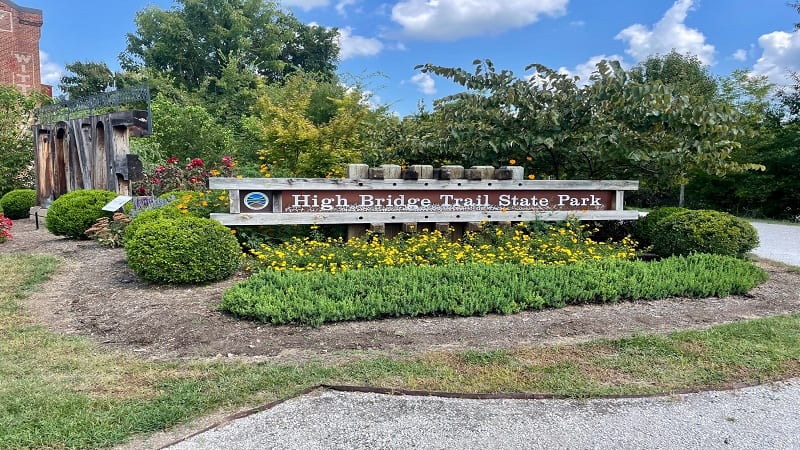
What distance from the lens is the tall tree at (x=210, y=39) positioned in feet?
100

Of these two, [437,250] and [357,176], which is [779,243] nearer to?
[437,250]

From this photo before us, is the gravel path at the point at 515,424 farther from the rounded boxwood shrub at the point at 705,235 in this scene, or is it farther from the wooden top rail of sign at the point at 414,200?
the rounded boxwood shrub at the point at 705,235

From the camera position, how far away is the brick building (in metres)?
27.1

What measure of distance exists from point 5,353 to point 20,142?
1460 cm

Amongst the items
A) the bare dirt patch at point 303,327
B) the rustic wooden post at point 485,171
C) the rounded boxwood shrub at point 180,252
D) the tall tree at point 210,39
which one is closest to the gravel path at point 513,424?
the bare dirt patch at point 303,327

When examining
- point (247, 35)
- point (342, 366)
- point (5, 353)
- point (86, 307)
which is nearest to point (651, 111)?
point (342, 366)

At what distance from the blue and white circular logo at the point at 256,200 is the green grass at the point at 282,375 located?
2.47 m

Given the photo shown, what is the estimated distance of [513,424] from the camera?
2668 millimetres

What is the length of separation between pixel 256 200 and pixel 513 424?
4.24 m

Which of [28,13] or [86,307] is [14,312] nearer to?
[86,307]

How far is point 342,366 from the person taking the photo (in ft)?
10.9

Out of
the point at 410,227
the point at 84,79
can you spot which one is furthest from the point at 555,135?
the point at 84,79

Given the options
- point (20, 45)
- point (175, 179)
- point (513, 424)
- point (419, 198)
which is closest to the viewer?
point (513, 424)

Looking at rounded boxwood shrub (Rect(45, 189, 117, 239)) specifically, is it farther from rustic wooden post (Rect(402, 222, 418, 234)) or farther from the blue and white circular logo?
rustic wooden post (Rect(402, 222, 418, 234))
